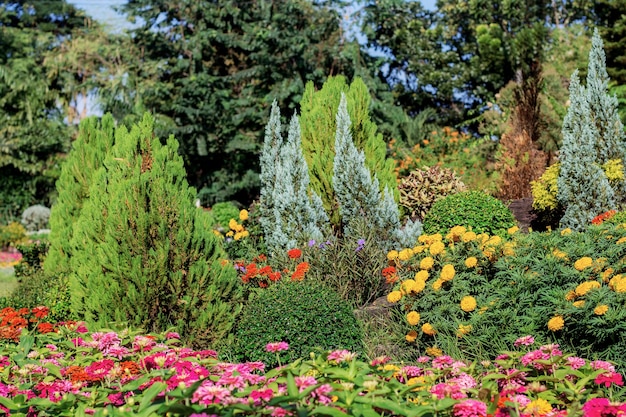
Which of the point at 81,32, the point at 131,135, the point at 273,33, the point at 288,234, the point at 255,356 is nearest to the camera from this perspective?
the point at 255,356

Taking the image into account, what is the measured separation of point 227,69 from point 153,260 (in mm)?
17299

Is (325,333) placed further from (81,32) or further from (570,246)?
(81,32)

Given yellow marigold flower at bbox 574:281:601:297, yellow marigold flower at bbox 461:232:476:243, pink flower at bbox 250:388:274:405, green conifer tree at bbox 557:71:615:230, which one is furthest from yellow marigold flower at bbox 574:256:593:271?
green conifer tree at bbox 557:71:615:230

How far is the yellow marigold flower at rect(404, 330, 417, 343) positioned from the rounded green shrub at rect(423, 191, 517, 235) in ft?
9.26

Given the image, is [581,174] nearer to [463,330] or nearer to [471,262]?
[471,262]

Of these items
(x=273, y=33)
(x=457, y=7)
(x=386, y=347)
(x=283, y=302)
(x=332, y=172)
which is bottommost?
(x=386, y=347)

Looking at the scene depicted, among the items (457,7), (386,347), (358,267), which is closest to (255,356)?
(386,347)

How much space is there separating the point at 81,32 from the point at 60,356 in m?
29.5

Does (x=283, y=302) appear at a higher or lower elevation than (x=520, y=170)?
lower

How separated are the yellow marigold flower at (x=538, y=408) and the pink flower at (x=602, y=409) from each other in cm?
23

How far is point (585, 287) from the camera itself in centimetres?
473

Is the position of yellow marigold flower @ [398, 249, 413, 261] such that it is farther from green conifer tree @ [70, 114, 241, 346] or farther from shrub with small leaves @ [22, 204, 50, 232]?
shrub with small leaves @ [22, 204, 50, 232]

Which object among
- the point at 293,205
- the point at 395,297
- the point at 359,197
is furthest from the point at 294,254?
the point at 395,297

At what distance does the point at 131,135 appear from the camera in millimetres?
5957
